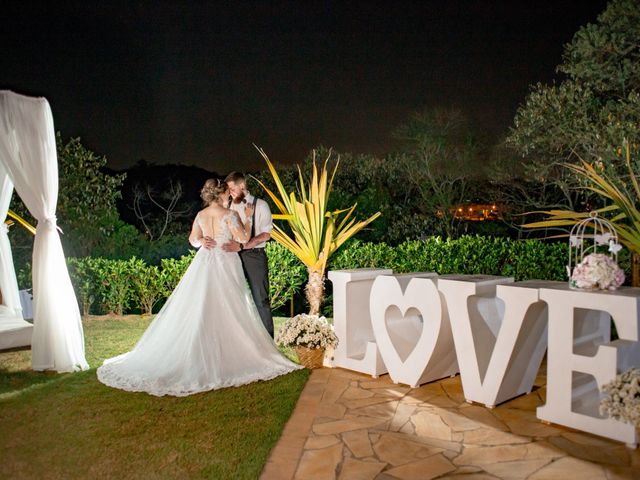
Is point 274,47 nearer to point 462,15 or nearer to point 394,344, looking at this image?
point 462,15

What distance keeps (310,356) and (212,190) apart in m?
2.11

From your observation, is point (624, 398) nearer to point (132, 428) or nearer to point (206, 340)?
point (132, 428)

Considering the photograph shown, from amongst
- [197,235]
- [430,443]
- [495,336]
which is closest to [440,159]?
[197,235]

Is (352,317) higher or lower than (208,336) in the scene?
higher

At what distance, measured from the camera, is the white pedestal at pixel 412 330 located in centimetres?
495

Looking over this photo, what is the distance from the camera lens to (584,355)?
4035 millimetres

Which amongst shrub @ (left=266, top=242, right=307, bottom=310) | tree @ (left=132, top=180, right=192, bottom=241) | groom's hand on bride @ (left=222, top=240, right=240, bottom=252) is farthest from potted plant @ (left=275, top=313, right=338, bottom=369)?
tree @ (left=132, top=180, right=192, bottom=241)

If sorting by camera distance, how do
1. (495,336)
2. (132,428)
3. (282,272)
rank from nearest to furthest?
1. (132,428)
2. (495,336)
3. (282,272)

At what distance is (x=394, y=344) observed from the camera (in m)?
5.42

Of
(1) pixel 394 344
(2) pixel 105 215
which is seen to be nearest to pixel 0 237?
(2) pixel 105 215

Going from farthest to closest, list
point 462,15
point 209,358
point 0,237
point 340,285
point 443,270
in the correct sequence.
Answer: point 462,15 → point 443,270 → point 0,237 → point 340,285 → point 209,358

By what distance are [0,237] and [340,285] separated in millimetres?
4581

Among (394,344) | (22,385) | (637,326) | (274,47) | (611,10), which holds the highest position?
(274,47)

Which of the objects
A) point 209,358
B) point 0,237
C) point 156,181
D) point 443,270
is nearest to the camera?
point 209,358
